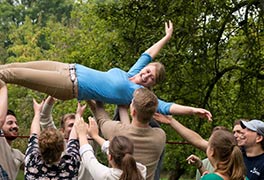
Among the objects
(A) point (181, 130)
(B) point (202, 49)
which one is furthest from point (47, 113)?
(B) point (202, 49)

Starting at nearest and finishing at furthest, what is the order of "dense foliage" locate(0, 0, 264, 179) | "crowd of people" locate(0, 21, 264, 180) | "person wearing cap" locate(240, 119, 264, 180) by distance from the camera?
"crowd of people" locate(0, 21, 264, 180) → "person wearing cap" locate(240, 119, 264, 180) → "dense foliage" locate(0, 0, 264, 179)

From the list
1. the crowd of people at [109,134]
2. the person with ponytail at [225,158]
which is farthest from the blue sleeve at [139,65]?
the person with ponytail at [225,158]

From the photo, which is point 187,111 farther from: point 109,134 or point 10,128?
point 10,128

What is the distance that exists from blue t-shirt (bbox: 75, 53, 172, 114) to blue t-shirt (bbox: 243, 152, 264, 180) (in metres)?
0.78

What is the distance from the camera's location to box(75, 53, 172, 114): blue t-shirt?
4725mm

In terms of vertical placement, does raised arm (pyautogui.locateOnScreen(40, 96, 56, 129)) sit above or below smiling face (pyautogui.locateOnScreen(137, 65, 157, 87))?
below

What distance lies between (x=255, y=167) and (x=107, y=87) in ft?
A: 4.12

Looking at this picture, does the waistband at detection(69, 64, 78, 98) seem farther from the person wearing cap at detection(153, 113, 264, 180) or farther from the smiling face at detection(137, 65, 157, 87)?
the person wearing cap at detection(153, 113, 264, 180)

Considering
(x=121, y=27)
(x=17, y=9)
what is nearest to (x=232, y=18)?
(x=121, y=27)

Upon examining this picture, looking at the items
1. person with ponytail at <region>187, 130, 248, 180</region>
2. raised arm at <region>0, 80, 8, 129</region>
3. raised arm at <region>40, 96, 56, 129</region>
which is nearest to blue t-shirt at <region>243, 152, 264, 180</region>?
person with ponytail at <region>187, 130, 248, 180</region>

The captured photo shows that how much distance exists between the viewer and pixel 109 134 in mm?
4273

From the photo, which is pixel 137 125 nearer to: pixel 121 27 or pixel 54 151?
pixel 54 151

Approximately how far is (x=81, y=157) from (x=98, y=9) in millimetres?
9194

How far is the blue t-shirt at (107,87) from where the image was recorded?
4725 mm
